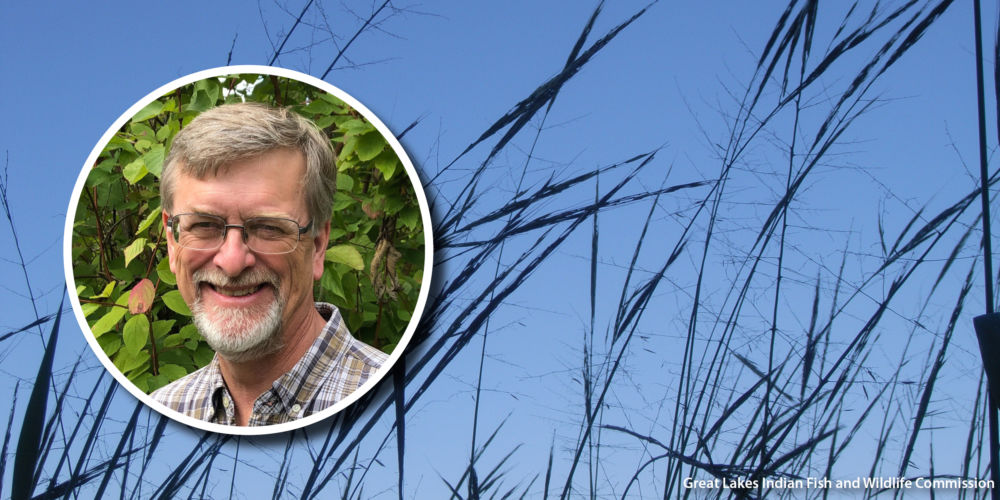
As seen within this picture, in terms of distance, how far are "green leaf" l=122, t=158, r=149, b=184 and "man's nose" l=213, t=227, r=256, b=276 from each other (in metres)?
0.19

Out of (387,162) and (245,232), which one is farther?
(387,162)

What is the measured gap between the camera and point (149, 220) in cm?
148

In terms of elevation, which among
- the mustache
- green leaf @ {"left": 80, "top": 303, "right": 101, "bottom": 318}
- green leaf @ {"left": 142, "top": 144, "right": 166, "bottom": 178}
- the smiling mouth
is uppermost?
green leaf @ {"left": 142, "top": 144, "right": 166, "bottom": 178}

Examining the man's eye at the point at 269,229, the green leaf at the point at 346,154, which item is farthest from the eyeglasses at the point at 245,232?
the green leaf at the point at 346,154

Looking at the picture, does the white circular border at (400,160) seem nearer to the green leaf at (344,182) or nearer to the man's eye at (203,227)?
the green leaf at (344,182)

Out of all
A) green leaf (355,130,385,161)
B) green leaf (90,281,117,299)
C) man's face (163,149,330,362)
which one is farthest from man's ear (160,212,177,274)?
green leaf (355,130,385,161)

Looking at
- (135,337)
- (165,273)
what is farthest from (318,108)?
(135,337)

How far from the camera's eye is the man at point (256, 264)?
142cm

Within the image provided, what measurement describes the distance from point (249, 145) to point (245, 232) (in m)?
0.13

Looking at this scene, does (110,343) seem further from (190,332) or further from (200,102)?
(200,102)

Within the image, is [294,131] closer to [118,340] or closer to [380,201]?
[380,201]

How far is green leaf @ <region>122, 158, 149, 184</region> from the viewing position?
148 centimetres

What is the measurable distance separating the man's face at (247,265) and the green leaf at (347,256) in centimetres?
2

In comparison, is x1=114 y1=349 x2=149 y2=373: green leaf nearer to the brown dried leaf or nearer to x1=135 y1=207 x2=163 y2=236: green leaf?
the brown dried leaf
